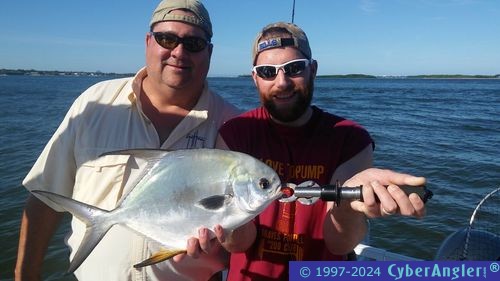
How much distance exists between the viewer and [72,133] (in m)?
3.46

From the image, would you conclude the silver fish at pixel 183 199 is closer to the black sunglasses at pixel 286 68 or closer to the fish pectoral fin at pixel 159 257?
the fish pectoral fin at pixel 159 257

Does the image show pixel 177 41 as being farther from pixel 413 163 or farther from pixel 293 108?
pixel 413 163

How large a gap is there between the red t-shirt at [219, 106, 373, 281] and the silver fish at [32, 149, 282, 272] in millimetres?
624

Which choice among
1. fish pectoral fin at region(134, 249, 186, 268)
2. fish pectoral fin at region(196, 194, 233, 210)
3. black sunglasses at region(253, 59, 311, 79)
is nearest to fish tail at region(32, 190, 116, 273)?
fish pectoral fin at region(134, 249, 186, 268)

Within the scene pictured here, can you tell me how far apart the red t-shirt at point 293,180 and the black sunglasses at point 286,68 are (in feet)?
1.41

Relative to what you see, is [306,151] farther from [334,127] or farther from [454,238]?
[454,238]

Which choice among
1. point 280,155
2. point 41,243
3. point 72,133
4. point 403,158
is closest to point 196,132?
point 280,155

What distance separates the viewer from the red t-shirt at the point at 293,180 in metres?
3.04

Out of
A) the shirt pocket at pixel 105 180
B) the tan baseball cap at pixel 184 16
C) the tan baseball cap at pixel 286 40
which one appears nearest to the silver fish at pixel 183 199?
the shirt pocket at pixel 105 180

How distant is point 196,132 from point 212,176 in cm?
98

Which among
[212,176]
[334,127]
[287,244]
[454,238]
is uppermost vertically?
[334,127]

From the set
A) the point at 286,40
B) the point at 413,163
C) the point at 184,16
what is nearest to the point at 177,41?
the point at 184,16

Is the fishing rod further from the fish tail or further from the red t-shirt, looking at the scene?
the fish tail

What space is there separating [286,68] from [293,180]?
0.87 meters
